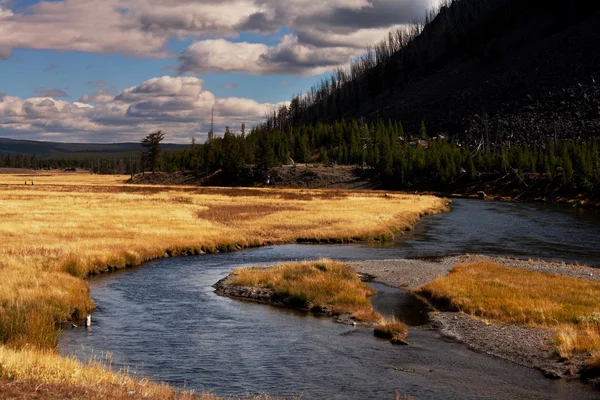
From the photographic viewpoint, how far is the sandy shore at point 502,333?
64.4 feet

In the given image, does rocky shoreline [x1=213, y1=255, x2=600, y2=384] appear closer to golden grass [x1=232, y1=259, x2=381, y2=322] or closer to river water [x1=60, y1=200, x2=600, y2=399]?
golden grass [x1=232, y1=259, x2=381, y2=322]

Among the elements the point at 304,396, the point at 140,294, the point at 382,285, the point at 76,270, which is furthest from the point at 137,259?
the point at 304,396

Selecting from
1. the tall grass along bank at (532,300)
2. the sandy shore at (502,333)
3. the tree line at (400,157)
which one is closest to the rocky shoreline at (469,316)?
the sandy shore at (502,333)

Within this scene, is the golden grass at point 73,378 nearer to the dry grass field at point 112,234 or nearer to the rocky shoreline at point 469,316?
the dry grass field at point 112,234

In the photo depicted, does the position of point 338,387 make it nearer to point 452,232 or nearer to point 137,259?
point 137,259

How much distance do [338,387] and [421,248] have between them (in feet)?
110

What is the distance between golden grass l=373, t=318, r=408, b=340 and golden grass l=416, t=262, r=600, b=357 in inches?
188

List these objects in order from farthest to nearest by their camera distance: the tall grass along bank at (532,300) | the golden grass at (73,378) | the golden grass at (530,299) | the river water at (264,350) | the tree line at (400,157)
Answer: the tree line at (400,157)
the golden grass at (530,299)
the tall grass along bank at (532,300)
the river water at (264,350)
the golden grass at (73,378)

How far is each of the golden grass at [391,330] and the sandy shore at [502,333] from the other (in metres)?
1.78

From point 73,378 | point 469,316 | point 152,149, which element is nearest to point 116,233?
point 469,316

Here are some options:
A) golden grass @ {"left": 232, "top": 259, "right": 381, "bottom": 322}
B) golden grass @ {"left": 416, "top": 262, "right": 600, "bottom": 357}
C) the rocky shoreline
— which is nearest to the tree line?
the rocky shoreline

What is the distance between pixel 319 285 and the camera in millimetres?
30375

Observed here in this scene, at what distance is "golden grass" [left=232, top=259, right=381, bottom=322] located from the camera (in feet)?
90.6

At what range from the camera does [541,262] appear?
4028 cm
